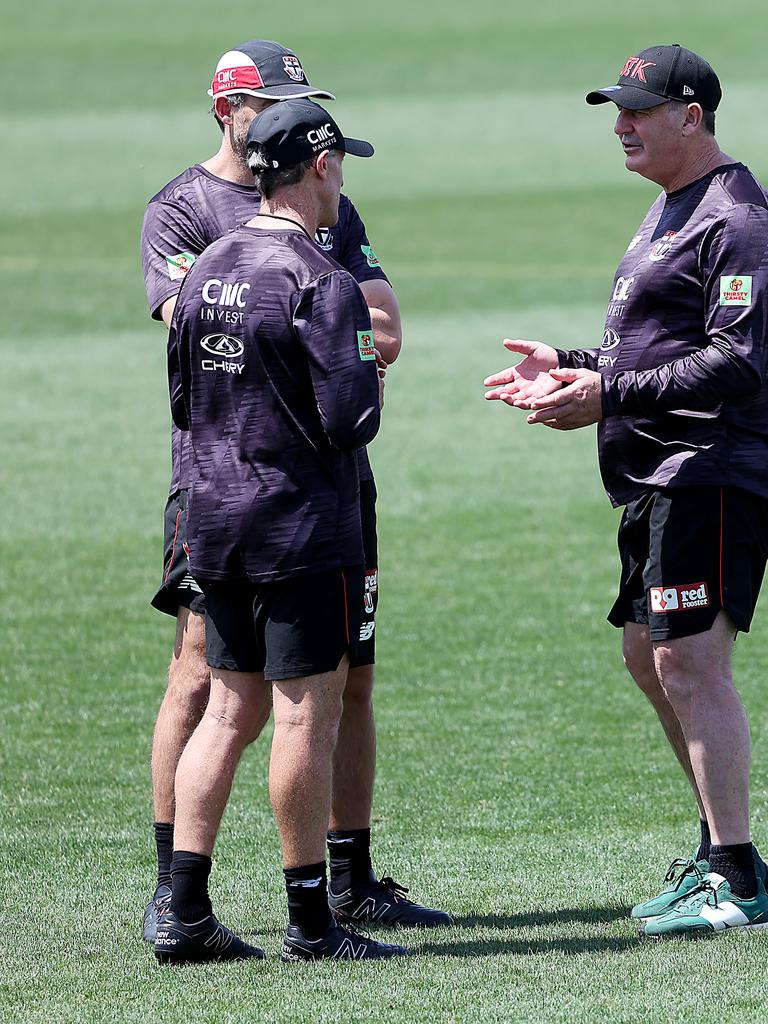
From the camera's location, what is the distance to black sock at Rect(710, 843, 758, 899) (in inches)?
183

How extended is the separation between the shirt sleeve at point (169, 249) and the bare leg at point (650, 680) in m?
1.67

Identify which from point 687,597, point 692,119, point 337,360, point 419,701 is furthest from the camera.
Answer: point 419,701

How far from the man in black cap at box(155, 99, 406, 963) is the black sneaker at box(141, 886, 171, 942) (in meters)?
0.16

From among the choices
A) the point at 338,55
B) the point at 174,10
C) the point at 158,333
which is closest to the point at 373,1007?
the point at 158,333

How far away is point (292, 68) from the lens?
484 cm

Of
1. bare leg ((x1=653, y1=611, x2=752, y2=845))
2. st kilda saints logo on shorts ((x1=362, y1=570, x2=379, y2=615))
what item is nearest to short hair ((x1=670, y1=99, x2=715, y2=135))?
bare leg ((x1=653, y1=611, x2=752, y2=845))

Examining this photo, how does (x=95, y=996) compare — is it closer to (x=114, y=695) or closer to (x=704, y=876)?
(x=704, y=876)

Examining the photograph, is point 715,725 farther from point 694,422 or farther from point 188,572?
point 188,572

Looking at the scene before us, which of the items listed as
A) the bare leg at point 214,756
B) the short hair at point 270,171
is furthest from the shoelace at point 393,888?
the short hair at point 270,171

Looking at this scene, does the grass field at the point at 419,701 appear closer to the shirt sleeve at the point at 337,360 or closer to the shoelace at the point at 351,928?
the shoelace at the point at 351,928

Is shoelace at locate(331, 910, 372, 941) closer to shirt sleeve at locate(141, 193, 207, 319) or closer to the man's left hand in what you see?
the man's left hand

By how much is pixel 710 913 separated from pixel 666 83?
2.33m

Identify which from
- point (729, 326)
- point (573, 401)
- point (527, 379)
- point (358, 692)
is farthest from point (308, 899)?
point (729, 326)

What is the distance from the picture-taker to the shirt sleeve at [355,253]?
16.6 feet
